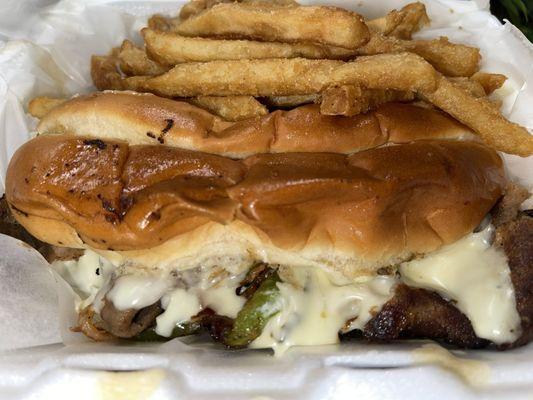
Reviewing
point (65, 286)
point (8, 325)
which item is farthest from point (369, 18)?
point (8, 325)

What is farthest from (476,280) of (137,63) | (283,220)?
(137,63)

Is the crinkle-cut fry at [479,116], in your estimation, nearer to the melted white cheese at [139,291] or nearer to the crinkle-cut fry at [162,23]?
the melted white cheese at [139,291]

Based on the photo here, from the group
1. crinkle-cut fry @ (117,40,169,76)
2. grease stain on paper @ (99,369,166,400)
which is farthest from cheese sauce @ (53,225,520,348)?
crinkle-cut fry @ (117,40,169,76)

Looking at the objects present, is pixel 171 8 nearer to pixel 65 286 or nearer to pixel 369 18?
pixel 369 18

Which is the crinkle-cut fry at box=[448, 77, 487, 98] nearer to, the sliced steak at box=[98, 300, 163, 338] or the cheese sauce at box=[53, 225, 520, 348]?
the cheese sauce at box=[53, 225, 520, 348]

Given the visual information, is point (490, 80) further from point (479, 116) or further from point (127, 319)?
point (127, 319)
